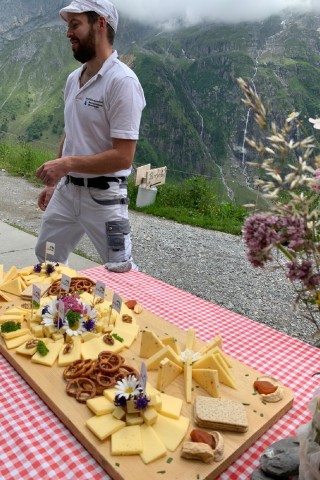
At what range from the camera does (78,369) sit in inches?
63.1

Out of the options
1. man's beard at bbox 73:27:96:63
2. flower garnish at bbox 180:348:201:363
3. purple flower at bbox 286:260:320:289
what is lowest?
flower garnish at bbox 180:348:201:363

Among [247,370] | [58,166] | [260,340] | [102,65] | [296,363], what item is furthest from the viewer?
[102,65]

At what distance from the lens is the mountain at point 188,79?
80875 millimetres

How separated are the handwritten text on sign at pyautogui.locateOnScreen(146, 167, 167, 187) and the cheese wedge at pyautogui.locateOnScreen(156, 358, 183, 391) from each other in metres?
6.63

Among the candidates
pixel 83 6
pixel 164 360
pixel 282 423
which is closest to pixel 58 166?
pixel 83 6

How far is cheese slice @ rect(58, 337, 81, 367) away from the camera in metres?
1.65

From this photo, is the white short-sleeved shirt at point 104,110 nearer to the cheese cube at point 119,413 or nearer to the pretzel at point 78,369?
the pretzel at point 78,369

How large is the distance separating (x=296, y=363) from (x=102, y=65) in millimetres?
1975

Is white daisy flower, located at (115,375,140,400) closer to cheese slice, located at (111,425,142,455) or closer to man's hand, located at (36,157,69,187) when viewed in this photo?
cheese slice, located at (111,425,142,455)

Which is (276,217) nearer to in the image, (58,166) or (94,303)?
(94,303)

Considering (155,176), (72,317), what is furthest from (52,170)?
(155,176)

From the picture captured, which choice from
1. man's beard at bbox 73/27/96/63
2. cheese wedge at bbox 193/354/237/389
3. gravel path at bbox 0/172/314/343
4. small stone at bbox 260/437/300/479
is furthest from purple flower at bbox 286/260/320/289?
gravel path at bbox 0/172/314/343

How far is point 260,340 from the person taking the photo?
6.72 ft

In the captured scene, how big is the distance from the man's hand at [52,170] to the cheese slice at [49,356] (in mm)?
997
